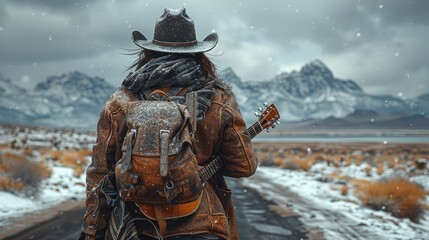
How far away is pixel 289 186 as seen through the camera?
1441 cm

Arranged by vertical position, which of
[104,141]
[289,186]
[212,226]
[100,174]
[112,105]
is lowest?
[289,186]

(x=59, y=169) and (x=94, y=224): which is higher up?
(x=94, y=224)

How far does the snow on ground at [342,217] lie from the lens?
739cm

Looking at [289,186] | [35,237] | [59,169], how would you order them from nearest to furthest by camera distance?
1. [35,237]
2. [289,186]
3. [59,169]

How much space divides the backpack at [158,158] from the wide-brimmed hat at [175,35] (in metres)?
0.49

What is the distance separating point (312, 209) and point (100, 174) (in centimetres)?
821

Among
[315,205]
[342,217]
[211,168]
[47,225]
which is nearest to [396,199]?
[315,205]

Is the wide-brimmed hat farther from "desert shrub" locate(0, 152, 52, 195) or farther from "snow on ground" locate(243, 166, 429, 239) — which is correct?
"desert shrub" locate(0, 152, 52, 195)

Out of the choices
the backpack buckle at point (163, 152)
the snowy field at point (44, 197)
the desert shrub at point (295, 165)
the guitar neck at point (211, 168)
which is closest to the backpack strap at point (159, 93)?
the backpack buckle at point (163, 152)

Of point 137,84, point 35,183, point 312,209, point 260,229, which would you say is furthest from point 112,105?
point 35,183

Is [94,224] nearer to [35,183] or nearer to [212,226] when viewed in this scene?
[212,226]

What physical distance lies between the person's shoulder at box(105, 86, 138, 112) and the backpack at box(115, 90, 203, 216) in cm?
26

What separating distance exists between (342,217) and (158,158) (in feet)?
25.8

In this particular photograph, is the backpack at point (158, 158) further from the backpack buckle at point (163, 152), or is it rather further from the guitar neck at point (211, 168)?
the guitar neck at point (211, 168)
